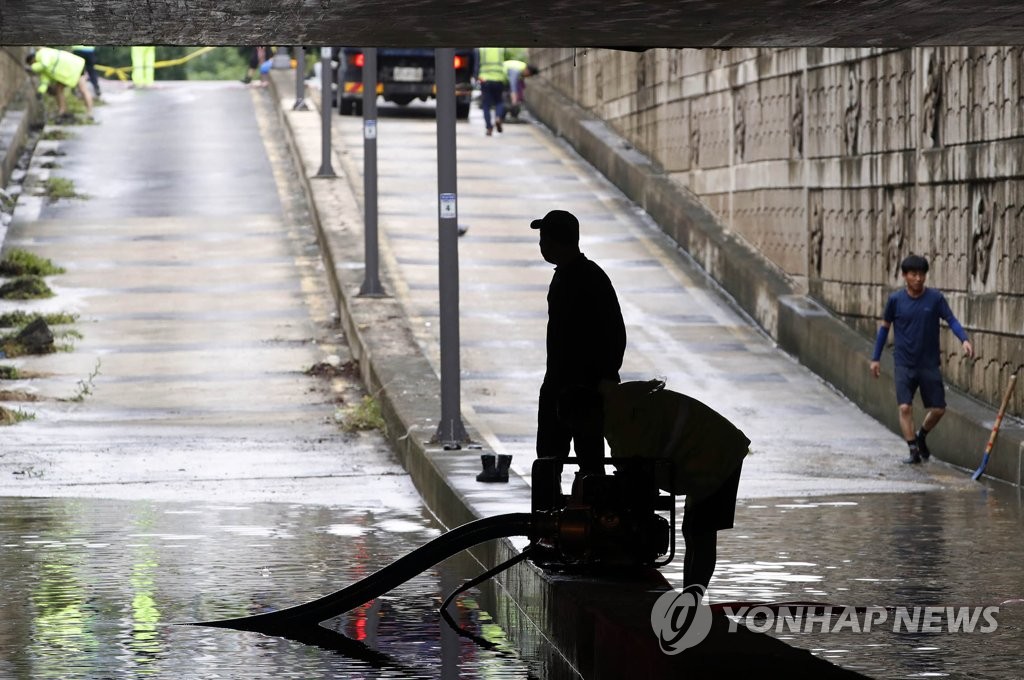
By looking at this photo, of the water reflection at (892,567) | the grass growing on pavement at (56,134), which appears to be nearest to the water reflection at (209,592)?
the water reflection at (892,567)

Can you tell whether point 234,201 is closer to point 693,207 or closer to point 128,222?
point 128,222

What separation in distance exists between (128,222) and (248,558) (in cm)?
1649

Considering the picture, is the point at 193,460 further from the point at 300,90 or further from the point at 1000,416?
the point at 300,90

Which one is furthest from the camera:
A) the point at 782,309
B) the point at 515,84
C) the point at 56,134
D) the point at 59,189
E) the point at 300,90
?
the point at 515,84

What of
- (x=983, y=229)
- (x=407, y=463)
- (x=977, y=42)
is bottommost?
(x=407, y=463)

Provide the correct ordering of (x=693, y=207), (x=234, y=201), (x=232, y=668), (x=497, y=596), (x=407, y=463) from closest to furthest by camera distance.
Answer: (x=232, y=668), (x=497, y=596), (x=407, y=463), (x=693, y=207), (x=234, y=201)

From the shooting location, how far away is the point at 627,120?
30.3m

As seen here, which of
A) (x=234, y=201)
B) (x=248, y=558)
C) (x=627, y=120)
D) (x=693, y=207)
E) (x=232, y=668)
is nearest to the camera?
(x=232, y=668)

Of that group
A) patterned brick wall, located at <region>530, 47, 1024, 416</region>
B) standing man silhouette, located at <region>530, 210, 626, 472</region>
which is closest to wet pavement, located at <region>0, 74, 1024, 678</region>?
patterned brick wall, located at <region>530, 47, 1024, 416</region>

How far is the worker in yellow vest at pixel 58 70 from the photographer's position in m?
33.7

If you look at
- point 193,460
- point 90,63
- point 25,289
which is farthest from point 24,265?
point 90,63

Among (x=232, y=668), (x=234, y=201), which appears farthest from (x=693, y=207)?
(x=232, y=668)

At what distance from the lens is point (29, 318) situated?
20.6 metres

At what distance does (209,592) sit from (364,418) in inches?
273
